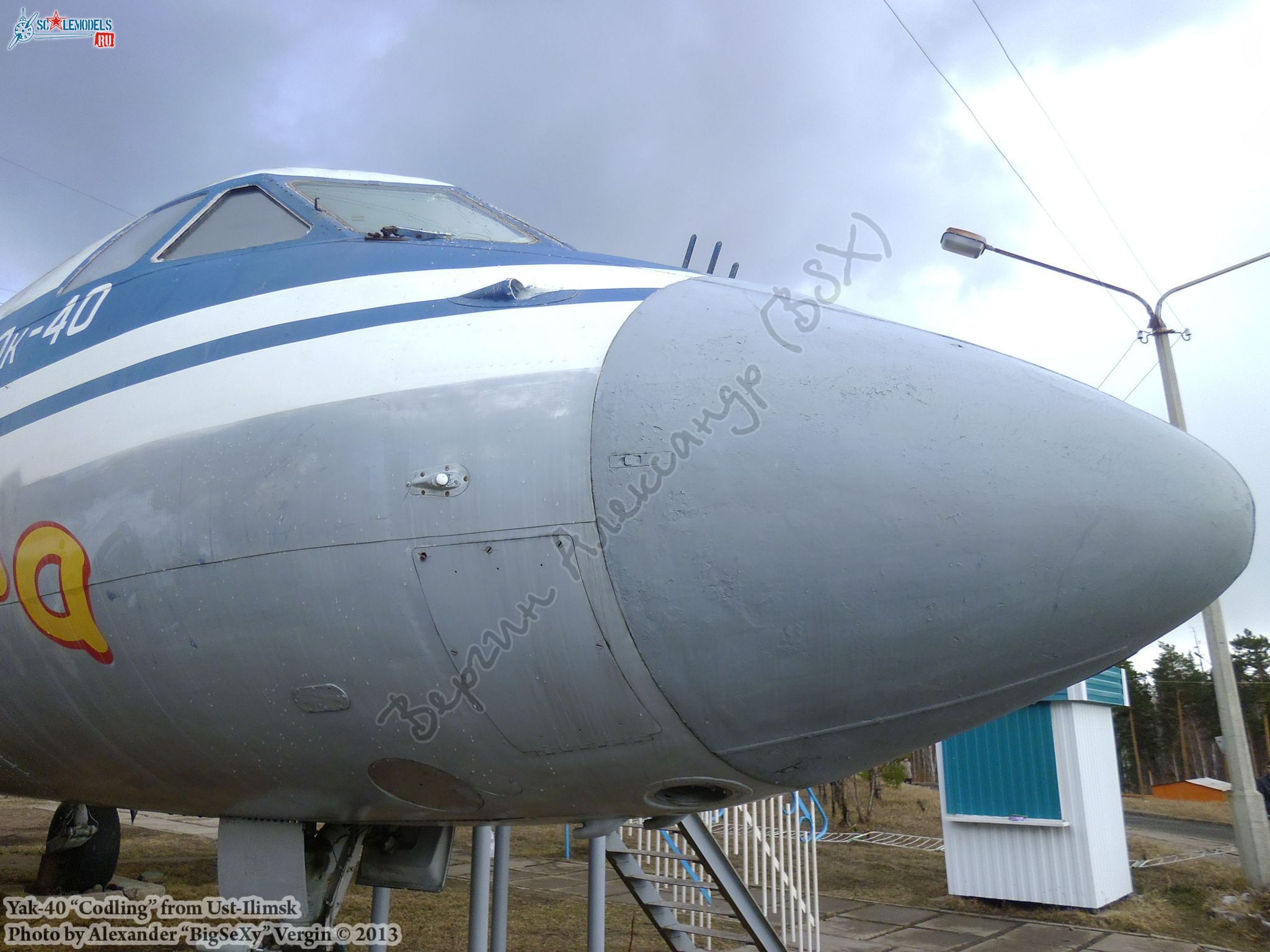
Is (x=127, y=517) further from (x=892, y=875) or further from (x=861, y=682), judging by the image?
(x=892, y=875)

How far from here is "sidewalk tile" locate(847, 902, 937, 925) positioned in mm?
10719

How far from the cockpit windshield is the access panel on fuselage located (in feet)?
4.50

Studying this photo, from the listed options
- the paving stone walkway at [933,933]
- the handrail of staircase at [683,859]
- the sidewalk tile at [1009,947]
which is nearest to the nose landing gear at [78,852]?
the paving stone walkway at [933,933]

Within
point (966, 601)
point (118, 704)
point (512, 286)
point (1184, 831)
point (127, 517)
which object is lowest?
point (1184, 831)

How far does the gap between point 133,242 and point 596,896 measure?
5033 mm

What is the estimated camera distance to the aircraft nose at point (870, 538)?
2086 mm

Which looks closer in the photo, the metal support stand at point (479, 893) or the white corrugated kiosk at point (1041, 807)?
the metal support stand at point (479, 893)

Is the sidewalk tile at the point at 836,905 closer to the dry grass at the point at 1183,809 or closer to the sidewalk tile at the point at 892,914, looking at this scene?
the sidewalk tile at the point at 892,914

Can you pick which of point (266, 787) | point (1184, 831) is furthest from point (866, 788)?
point (266, 787)

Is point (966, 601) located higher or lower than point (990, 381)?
lower

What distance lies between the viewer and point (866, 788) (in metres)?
28.2

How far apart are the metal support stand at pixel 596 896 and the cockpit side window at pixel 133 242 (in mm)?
4556

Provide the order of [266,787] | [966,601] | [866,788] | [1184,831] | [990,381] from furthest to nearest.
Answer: [866,788]
[1184,831]
[266,787]
[990,381]
[966,601]

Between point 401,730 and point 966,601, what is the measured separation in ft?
4.60
